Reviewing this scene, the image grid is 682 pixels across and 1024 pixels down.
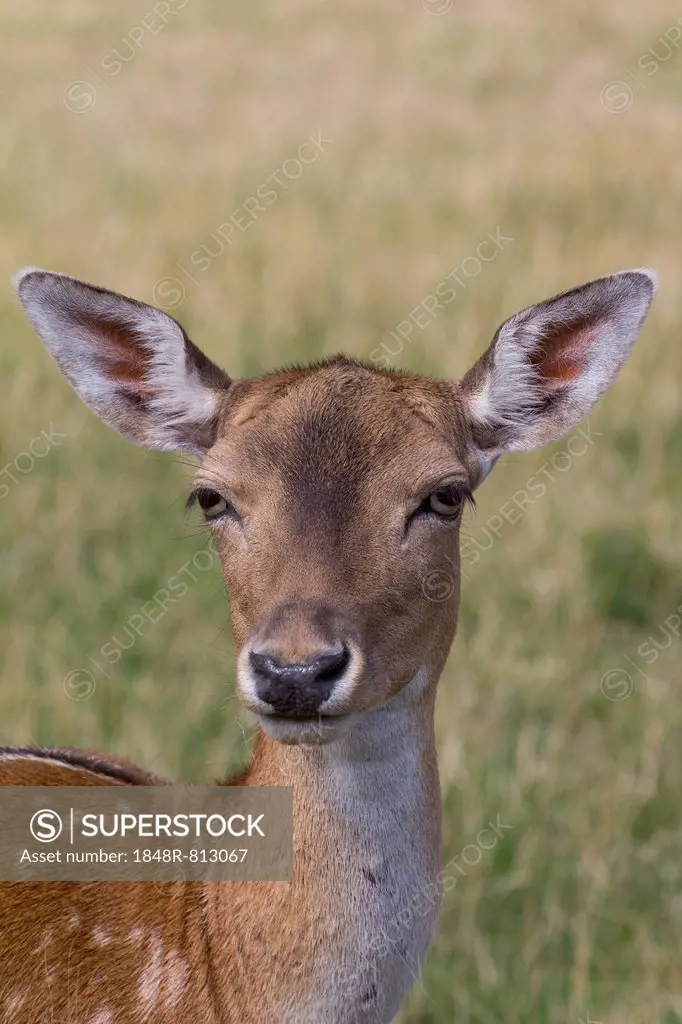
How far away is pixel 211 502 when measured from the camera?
4000 mm

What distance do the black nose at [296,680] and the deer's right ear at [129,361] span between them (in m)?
1.13

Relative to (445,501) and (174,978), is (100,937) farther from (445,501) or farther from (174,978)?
(445,501)

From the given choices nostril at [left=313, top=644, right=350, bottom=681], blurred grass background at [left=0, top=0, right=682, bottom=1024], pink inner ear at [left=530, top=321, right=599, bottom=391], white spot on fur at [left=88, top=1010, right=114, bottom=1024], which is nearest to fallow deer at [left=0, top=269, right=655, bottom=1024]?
white spot on fur at [left=88, top=1010, right=114, bottom=1024]

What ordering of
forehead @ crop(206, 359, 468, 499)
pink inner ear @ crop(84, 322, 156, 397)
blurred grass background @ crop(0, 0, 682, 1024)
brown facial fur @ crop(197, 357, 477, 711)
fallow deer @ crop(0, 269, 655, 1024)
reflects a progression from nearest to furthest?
brown facial fur @ crop(197, 357, 477, 711) → fallow deer @ crop(0, 269, 655, 1024) → forehead @ crop(206, 359, 468, 499) → pink inner ear @ crop(84, 322, 156, 397) → blurred grass background @ crop(0, 0, 682, 1024)

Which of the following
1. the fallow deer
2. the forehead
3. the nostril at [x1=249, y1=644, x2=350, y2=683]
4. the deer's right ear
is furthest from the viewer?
the deer's right ear

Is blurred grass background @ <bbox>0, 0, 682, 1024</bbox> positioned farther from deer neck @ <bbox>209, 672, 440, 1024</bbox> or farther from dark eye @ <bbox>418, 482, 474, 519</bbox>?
dark eye @ <bbox>418, 482, 474, 519</bbox>

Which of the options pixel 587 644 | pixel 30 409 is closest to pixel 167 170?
pixel 30 409

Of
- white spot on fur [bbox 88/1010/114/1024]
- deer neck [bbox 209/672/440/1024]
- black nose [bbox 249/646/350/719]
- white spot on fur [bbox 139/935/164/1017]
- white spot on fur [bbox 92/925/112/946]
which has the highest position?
black nose [bbox 249/646/350/719]

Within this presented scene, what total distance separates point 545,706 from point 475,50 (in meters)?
12.2

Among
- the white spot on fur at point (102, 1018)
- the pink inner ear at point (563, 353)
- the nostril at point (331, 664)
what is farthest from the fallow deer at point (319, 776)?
the pink inner ear at point (563, 353)

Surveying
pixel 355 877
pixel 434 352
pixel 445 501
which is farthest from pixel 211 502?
pixel 434 352

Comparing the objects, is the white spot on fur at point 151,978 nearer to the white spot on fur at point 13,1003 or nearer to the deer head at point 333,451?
the white spot on fur at point 13,1003

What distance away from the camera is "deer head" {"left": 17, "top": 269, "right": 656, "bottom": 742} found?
351 centimetres

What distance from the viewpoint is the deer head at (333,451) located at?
3506mm
